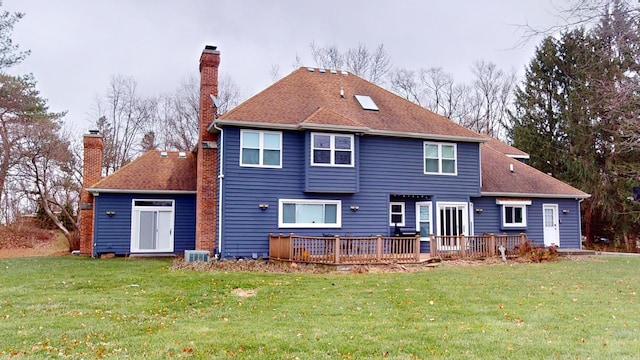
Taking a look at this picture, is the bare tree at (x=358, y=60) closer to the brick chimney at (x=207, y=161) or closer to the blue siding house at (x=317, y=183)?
the blue siding house at (x=317, y=183)

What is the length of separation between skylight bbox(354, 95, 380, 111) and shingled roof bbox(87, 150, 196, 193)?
25.1 ft

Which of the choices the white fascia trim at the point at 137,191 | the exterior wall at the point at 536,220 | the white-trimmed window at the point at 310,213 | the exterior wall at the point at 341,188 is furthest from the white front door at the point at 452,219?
the white fascia trim at the point at 137,191

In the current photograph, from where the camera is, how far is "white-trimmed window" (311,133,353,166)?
1725cm

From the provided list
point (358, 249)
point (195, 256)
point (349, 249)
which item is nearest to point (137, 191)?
point (195, 256)

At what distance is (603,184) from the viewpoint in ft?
99.1

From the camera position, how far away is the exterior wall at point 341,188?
16.8 meters

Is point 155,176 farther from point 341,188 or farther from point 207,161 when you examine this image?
point 341,188

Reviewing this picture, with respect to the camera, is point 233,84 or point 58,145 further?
point 233,84

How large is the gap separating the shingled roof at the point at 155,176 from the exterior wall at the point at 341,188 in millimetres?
4320

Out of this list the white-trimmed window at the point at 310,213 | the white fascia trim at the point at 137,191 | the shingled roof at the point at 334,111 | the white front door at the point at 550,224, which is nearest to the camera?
the shingled roof at the point at 334,111

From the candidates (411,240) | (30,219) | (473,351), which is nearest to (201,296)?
(473,351)

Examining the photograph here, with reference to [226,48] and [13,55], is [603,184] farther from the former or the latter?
[13,55]

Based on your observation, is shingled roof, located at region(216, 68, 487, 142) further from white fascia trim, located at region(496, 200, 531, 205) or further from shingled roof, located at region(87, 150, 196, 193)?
shingled roof, located at region(87, 150, 196, 193)

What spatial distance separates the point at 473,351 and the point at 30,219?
33.4 meters
